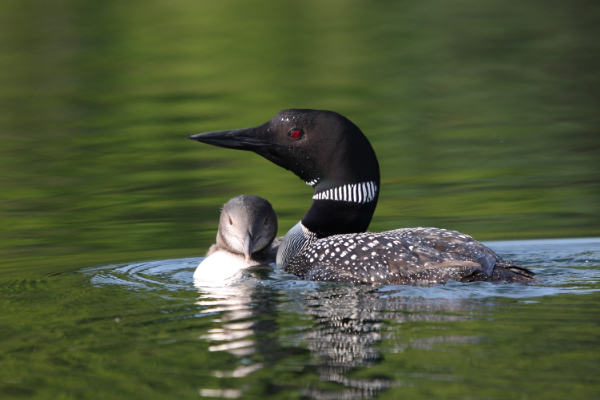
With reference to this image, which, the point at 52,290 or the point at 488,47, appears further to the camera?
the point at 488,47

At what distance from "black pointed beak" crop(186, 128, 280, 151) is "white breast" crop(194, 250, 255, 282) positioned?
2.30 ft

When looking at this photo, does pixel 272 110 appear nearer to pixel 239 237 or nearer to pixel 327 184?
pixel 327 184

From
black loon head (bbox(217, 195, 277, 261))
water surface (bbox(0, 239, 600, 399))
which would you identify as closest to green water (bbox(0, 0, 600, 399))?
water surface (bbox(0, 239, 600, 399))

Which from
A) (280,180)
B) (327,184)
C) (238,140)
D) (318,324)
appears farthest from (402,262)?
(280,180)

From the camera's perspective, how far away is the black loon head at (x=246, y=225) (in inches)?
197

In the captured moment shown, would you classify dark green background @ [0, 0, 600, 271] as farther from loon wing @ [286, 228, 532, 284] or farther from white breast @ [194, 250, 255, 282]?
loon wing @ [286, 228, 532, 284]

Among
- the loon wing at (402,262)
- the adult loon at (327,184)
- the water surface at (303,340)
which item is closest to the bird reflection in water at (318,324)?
the water surface at (303,340)

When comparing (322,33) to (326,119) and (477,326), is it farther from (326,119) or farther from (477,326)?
(477,326)

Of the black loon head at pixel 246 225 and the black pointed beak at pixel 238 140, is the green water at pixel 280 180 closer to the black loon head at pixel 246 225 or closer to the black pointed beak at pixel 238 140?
the black loon head at pixel 246 225

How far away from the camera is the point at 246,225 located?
197 inches

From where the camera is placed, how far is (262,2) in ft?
63.9

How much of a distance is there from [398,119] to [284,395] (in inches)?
299

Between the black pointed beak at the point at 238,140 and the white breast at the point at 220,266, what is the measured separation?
0.70 meters

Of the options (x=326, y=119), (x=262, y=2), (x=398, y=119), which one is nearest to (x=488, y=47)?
(x=398, y=119)
